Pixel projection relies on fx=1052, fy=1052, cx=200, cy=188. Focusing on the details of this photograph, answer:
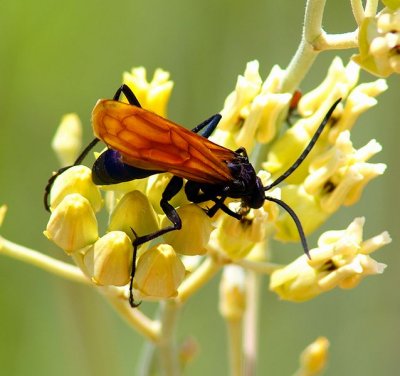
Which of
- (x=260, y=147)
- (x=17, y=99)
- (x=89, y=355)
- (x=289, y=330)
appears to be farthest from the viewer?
(x=289, y=330)

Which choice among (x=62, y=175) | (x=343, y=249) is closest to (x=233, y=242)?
(x=343, y=249)

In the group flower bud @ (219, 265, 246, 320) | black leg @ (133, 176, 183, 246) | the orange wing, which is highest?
the orange wing

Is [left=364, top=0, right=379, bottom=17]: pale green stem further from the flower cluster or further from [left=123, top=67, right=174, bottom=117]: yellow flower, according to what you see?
Result: [left=123, top=67, right=174, bottom=117]: yellow flower

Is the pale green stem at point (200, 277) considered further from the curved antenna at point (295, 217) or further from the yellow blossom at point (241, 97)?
the yellow blossom at point (241, 97)

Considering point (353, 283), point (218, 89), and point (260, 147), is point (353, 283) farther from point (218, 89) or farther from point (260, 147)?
point (218, 89)

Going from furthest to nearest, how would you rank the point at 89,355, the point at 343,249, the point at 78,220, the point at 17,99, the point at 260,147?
the point at 17,99, the point at 89,355, the point at 260,147, the point at 343,249, the point at 78,220

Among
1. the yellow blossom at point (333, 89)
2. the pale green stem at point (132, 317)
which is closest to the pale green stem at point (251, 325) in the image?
the pale green stem at point (132, 317)

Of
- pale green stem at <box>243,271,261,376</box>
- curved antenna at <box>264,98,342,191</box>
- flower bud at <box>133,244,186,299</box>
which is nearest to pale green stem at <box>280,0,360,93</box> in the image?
curved antenna at <box>264,98,342,191</box>

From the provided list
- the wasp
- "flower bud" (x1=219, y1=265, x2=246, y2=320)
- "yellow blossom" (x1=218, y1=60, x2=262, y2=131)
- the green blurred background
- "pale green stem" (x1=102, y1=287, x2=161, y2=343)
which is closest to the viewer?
the wasp
